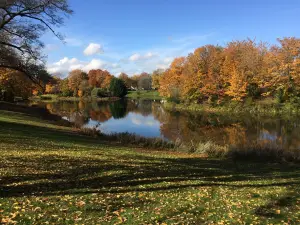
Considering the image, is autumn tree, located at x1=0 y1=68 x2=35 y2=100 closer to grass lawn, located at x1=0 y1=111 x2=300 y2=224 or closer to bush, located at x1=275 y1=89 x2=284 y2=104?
grass lawn, located at x1=0 y1=111 x2=300 y2=224

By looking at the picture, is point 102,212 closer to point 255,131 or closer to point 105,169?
point 105,169

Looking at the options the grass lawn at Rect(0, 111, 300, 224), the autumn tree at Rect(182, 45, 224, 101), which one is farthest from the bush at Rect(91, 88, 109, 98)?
the grass lawn at Rect(0, 111, 300, 224)

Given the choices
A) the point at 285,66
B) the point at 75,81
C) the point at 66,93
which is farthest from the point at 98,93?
the point at 285,66

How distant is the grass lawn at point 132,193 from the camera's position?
21.6ft

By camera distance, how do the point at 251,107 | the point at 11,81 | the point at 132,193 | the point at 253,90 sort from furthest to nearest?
1. the point at 253,90
2. the point at 251,107
3. the point at 11,81
4. the point at 132,193

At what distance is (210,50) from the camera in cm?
6700

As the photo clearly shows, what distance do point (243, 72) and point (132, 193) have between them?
54.4 metres

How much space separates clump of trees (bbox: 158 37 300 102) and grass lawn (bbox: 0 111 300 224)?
4481cm

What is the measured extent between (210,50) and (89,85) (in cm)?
7367

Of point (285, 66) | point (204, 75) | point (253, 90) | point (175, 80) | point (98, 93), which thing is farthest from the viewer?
point (98, 93)

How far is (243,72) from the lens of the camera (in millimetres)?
57219

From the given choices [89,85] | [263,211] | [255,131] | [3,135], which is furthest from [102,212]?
[89,85]

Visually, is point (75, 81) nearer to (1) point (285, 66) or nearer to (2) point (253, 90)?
(2) point (253, 90)

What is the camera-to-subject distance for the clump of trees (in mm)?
51312
